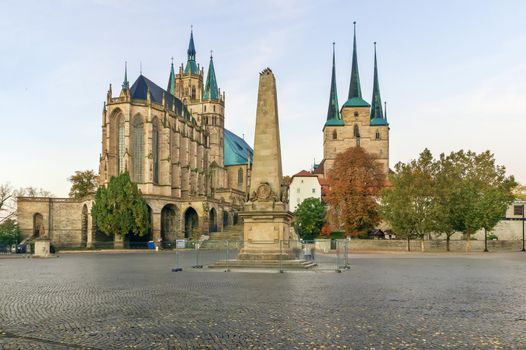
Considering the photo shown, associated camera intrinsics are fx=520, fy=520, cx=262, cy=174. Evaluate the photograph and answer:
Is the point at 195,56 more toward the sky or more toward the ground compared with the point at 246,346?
more toward the sky

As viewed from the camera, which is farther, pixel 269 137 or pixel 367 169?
pixel 367 169

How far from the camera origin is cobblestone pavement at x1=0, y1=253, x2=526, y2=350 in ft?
24.5

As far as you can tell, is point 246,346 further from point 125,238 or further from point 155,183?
point 155,183

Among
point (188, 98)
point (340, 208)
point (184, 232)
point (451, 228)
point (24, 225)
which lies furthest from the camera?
point (188, 98)

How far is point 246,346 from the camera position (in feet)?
23.5

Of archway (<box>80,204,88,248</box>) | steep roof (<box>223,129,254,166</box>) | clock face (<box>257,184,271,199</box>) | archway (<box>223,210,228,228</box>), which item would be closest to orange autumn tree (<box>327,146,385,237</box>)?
archway (<box>223,210,228,228</box>)

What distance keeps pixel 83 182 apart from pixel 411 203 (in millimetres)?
55053

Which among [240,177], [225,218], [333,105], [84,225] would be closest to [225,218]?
[225,218]

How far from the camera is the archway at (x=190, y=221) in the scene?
242ft

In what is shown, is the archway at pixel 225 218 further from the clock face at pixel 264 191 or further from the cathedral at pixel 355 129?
the clock face at pixel 264 191

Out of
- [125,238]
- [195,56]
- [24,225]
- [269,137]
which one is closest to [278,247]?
[269,137]

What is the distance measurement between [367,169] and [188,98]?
55.8 metres

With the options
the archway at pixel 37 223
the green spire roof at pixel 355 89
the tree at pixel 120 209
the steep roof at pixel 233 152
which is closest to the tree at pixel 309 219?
the tree at pixel 120 209

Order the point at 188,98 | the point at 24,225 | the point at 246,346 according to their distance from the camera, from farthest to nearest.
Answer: the point at 188,98 < the point at 24,225 < the point at 246,346
